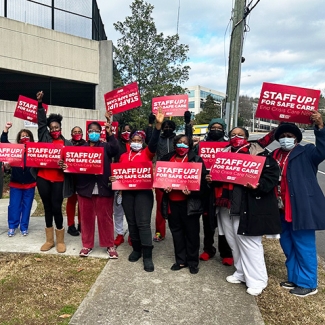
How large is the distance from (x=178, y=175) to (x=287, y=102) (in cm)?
167

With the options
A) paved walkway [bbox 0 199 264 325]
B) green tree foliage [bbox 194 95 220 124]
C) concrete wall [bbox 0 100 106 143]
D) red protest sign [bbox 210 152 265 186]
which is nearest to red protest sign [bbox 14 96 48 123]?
paved walkway [bbox 0 199 264 325]

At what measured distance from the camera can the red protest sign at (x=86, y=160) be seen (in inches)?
172

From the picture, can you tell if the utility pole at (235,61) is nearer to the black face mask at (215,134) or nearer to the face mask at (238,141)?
the black face mask at (215,134)

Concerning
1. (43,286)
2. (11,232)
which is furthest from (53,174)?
(11,232)

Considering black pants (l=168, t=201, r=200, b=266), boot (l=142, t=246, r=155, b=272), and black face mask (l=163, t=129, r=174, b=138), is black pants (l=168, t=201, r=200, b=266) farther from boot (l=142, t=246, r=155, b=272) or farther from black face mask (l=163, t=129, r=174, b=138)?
black face mask (l=163, t=129, r=174, b=138)

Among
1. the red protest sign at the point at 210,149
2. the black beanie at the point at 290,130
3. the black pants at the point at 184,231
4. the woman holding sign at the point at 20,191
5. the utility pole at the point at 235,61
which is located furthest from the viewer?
the utility pole at the point at 235,61

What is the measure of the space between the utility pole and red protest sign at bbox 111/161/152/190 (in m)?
3.78

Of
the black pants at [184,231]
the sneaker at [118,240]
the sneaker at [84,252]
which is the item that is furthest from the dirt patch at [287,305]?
the sneaker at [84,252]

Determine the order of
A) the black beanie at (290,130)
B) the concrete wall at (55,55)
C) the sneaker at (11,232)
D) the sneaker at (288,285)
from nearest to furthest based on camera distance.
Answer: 1. the black beanie at (290,130)
2. the sneaker at (288,285)
3. the sneaker at (11,232)
4. the concrete wall at (55,55)

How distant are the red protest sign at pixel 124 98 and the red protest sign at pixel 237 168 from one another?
2387 millimetres

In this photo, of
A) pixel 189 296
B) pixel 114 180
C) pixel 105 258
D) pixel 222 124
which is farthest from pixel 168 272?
pixel 222 124

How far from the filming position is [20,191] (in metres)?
5.58

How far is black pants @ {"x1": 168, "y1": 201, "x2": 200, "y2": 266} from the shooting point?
4156mm

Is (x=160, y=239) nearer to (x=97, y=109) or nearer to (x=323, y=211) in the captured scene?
(x=323, y=211)
